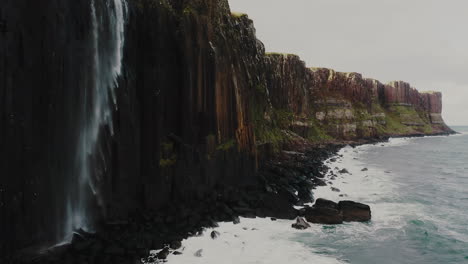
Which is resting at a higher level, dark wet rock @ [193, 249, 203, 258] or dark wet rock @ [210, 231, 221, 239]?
dark wet rock @ [210, 231, 221, 239]

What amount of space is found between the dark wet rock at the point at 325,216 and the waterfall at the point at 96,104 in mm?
12318

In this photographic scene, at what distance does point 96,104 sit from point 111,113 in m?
0.92

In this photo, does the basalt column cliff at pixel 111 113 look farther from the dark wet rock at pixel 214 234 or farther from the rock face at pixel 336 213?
the rock face at pixel 336 213

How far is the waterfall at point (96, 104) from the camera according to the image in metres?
14.8

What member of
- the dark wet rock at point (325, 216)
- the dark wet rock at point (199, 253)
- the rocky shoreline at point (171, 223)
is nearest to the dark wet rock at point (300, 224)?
the dark wet rock at point (325, 216)

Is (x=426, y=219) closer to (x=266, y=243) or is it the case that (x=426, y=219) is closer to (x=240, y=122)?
(x=266, y=243)

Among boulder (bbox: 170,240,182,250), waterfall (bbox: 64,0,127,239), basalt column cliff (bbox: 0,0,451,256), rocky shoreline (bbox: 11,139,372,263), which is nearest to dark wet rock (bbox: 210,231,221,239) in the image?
rocky shoreline (bbox: 11,139,372,263)

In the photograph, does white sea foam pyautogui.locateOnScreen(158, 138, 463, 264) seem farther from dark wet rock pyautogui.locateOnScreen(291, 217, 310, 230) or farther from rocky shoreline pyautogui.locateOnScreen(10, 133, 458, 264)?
rocky shoreline pyautogui.locateOnScreen(10, 133, 458, 264)

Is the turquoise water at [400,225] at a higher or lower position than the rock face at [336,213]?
lower

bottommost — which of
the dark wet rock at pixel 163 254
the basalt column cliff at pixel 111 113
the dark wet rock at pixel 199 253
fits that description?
the dark wet rock at pixel 199 253

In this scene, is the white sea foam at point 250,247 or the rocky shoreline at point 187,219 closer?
the rocky shoreline at point 187,219

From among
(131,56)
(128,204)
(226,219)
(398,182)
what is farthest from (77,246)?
(398,182)

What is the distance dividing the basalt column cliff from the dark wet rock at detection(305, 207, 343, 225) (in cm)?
672

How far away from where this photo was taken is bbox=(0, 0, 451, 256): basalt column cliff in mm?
11945
